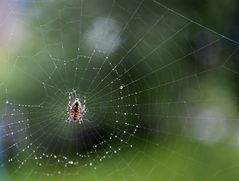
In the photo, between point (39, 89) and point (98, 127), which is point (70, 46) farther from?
point (98, 127)

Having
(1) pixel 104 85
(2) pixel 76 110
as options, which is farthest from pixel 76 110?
(1) pixel 104 85

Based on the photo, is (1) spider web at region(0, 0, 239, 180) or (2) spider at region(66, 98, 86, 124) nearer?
(2) spider at region(66, 98, 86, 124)

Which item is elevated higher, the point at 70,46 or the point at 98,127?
the point at 70,46

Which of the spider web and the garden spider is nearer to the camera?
the garden spider

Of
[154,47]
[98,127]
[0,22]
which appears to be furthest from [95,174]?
[0,22]

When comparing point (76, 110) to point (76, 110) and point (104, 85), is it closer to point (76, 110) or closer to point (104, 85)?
point (76, 110)
